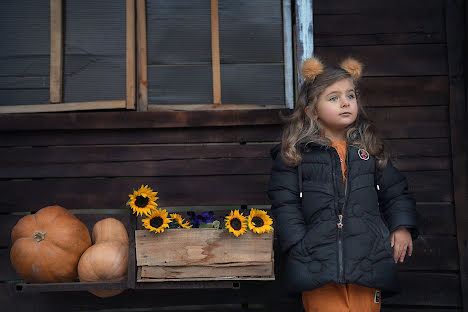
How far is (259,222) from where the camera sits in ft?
8.39

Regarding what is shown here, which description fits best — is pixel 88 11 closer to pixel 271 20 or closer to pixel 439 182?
pixel 271 20

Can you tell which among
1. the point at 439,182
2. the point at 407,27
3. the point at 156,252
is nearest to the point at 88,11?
the point at 156,252

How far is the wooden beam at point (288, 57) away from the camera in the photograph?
3.41 m

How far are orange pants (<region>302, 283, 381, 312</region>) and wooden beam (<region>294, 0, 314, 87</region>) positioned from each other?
4.77 ft

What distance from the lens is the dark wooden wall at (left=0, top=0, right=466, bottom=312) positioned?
327cm

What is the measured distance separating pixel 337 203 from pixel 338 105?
540 mm

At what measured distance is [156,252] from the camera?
2541 mm

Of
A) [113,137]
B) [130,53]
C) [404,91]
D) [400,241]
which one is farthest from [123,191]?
[404,91]

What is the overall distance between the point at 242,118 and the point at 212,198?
59 cm

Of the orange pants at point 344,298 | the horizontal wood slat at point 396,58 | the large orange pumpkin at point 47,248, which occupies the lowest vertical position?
the orange pants at point 344,298

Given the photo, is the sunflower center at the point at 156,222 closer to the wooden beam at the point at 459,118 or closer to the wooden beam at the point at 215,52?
the wooden beam at the point at 215,52

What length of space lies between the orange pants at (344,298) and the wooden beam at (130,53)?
1.82 metres

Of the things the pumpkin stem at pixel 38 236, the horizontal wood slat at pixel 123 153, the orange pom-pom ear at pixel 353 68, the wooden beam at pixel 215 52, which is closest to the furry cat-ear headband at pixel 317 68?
the orange pom-pom ear at pixel 353 68

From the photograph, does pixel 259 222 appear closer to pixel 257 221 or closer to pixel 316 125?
pixel 257 221
